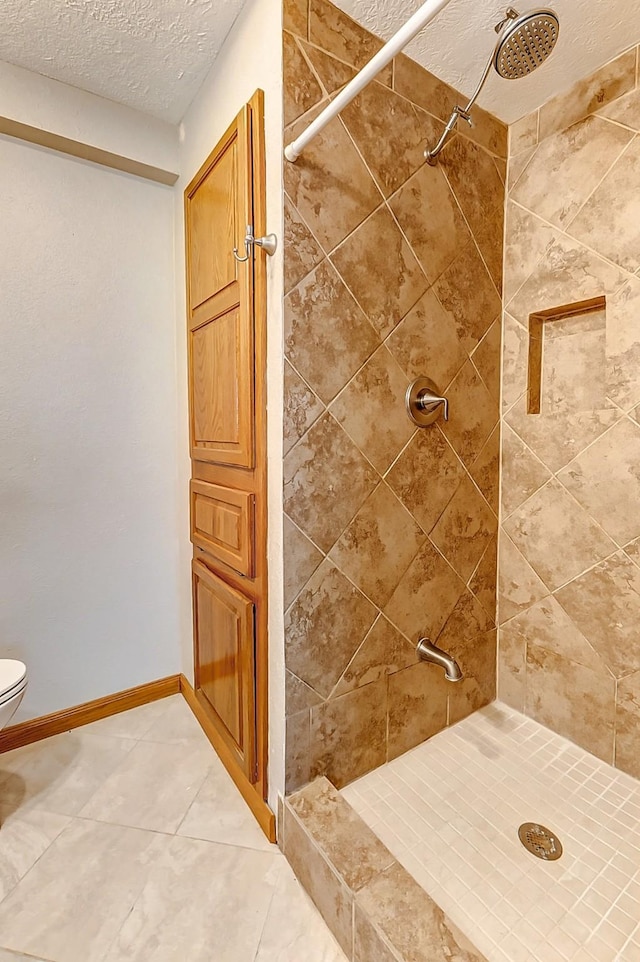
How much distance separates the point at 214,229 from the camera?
1.46m

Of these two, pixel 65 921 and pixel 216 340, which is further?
pixel 216 340

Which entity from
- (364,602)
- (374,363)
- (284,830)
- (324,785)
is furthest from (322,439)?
(284,830)

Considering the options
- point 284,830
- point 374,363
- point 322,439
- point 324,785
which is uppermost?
point 374,363

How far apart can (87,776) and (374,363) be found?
1.73 metres

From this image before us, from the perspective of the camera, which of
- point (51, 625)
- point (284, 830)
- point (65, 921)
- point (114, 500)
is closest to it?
point (65, 921)

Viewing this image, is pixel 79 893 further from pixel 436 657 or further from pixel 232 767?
pixel 436 657

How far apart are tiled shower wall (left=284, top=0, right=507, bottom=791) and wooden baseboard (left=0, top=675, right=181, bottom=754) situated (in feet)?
3.28

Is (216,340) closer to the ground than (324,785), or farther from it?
farther from it

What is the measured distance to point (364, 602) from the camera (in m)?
1.36

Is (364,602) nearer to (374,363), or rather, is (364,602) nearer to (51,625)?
(374,363)

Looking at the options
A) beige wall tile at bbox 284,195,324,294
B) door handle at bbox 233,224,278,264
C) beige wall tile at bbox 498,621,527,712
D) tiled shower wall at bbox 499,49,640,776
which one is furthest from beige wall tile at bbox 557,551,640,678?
door handle at bbox 233,224,278,264

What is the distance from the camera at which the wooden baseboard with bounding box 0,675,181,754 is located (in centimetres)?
168

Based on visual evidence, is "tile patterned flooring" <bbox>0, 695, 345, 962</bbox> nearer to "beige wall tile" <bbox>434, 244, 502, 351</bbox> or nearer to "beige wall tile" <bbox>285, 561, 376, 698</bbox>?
"beige wall tile" <bbox>285, 561, 376, 698</bbox>

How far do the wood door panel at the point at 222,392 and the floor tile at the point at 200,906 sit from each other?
113 centimetres
